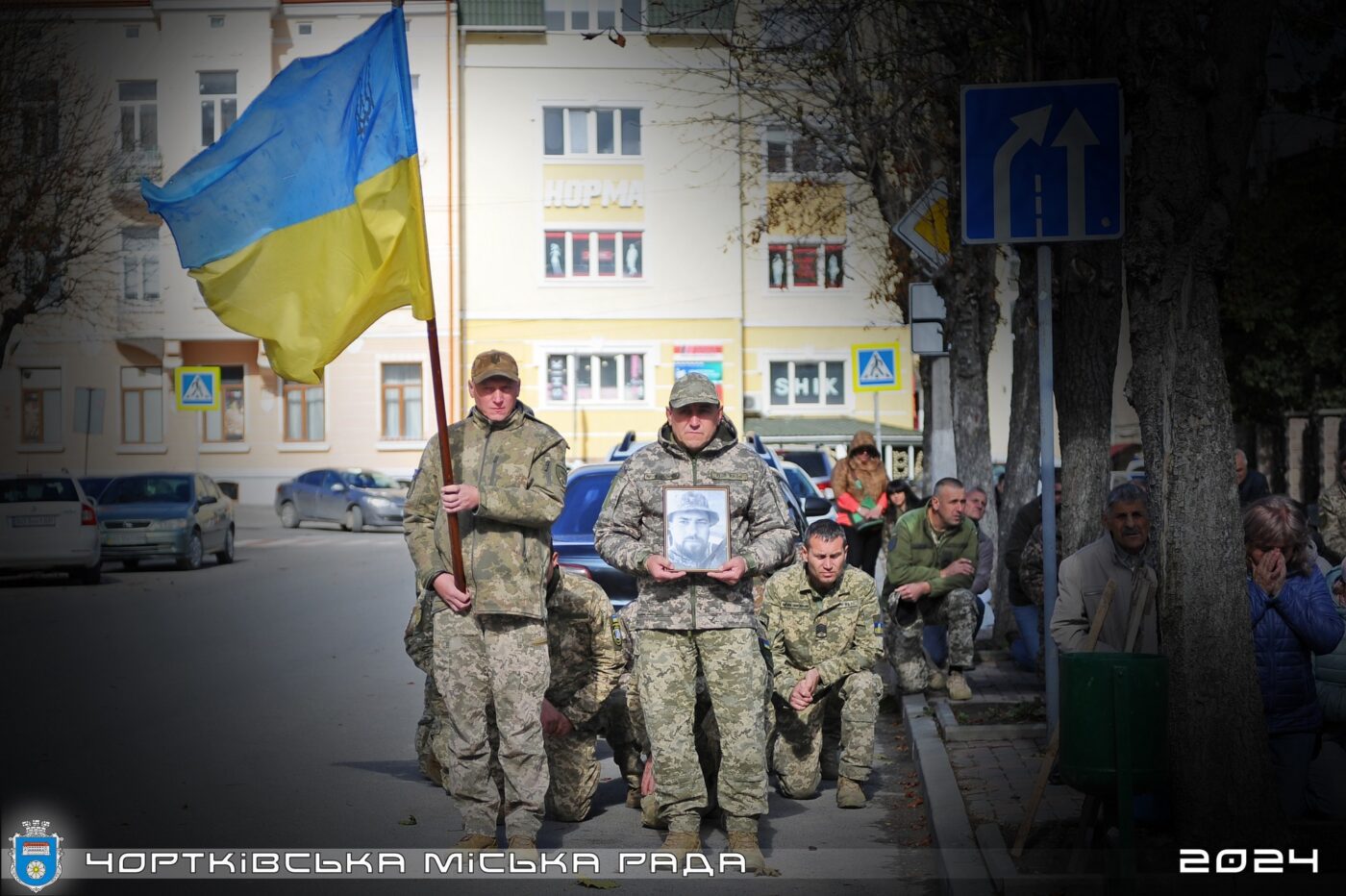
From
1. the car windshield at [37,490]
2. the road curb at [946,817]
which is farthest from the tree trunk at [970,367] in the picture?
the car windshield at [37,490]

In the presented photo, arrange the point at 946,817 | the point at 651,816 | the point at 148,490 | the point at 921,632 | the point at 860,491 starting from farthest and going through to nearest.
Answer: the point at 148,490 → the point at 860,491 → the point at 921,632 → the point at 651,816 → the point at 946,817

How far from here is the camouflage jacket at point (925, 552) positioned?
1210 cm

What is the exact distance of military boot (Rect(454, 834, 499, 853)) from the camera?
7316mm

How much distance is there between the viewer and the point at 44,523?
2559 cm

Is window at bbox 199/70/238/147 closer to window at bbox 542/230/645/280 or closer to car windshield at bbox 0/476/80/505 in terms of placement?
window at bbox 542/230/645/280

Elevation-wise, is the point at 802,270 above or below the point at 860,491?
above

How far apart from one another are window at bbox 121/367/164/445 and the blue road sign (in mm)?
46868

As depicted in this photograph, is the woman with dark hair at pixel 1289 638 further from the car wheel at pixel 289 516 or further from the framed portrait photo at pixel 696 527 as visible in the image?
the car wheel at pixel 289 516

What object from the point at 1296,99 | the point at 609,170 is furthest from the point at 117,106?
the point at 1296,99

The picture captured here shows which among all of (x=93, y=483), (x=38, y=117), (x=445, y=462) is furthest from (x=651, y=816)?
(x=38, y=117)

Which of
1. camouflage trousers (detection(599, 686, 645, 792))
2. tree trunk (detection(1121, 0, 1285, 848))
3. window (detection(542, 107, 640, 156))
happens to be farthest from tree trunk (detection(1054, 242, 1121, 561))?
window (detection(542, 107, 640, 156))

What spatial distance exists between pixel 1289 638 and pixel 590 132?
4644 centimetres

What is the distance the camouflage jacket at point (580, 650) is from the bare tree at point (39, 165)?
86.1 ft

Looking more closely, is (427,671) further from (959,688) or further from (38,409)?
(38,409)
